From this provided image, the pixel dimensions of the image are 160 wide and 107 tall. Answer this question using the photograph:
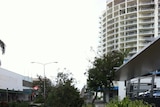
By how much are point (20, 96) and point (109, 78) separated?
51.2 m

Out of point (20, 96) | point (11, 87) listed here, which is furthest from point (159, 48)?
point (20, 96)

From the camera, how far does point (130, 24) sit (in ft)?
405

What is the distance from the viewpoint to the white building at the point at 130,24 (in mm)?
118375

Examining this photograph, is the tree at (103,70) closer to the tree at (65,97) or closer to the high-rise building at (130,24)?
the tree at (65,97)

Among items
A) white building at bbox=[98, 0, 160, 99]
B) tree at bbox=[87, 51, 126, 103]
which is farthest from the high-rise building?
tree at bbox=[87, 51, 126, 103]

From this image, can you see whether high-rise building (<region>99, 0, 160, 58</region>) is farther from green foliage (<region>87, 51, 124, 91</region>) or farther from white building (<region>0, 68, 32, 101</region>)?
green foliage (<region>87, 51, 124, 91</region>)

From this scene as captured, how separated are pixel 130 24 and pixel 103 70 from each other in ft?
247

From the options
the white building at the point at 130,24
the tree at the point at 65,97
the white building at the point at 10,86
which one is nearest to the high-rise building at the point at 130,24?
the white building at the point at 130,24

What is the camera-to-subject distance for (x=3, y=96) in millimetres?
73625

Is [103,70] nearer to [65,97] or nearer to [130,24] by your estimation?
[65,97]

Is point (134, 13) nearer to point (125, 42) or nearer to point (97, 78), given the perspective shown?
point (125, 42)

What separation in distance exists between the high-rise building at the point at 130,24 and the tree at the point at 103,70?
60406 millimetres

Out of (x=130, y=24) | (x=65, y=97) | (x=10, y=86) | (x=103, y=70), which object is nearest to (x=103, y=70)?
(x=103, y=70)

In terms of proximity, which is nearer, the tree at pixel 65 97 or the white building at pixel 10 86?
the tree at pixel 65 97
